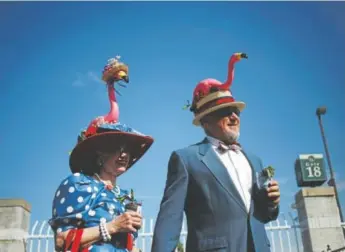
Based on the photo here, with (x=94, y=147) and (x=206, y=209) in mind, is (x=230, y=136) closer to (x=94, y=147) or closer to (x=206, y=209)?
(x=206, y=209)

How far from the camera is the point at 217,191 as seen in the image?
94.2 inches

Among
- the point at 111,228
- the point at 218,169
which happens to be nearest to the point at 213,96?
the point at 218,169

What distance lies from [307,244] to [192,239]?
5.13 metres

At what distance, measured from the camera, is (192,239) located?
7.73ft

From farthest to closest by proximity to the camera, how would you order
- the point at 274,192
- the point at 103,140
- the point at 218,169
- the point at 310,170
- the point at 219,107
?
the point at 310,170
the point at 103,140
the point at 219,107
the point at 218,169
the point at 274,192

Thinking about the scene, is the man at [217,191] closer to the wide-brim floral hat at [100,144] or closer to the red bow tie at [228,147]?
the red bow tie at [228,147]

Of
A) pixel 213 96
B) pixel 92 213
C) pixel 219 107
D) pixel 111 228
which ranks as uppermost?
pixel 213 96

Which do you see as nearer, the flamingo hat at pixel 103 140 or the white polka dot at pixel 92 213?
the white polka dot at pixel 92 213

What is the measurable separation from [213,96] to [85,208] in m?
1.25

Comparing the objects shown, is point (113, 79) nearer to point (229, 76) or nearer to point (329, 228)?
point (229, 76)

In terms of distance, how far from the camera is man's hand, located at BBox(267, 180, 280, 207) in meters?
2.32

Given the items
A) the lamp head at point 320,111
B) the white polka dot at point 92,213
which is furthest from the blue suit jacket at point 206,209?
the lamp head at point 320,111

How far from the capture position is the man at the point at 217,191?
2.26 metres

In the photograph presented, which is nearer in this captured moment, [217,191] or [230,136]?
[217,191]
